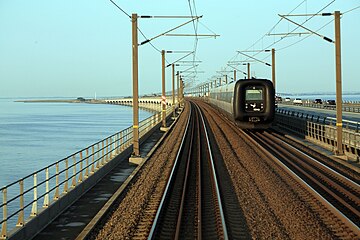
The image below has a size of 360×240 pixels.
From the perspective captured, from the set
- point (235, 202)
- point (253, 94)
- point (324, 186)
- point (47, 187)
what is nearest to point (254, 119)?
point (253, 94)

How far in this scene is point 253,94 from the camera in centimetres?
3319

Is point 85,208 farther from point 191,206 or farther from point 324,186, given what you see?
point 324,186

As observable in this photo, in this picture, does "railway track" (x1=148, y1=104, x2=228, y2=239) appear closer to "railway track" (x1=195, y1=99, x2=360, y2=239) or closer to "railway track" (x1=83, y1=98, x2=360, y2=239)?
"railway track" (x1=83, y1=98, x2=360, y2=239)

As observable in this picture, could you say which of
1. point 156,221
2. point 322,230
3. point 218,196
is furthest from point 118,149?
point 322,230

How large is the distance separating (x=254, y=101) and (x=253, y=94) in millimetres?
464

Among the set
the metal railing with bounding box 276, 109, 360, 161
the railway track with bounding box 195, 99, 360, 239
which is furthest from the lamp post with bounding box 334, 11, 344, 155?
the railway track with bounding box 195, 99, 360, 239

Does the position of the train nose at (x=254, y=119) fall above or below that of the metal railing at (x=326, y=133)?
above

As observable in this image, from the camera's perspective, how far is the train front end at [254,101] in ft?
107

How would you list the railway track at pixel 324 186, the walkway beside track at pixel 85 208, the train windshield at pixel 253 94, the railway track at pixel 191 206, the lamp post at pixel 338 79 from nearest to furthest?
the railway track at pixel 191 206 < the walkway beside track at pixel 85 208 < the railway track at pixel 324 186 < the lamp post at pixel 338 79 < the train windshield at pixel 253 94

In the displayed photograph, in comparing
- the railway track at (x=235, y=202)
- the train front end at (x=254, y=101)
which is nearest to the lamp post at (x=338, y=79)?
the railway track at (x=235, y=202)

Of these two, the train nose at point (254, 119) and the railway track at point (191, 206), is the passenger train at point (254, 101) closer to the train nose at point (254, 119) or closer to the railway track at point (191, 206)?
the train nose at point (254, 119)

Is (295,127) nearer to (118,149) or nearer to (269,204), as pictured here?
(118,149)

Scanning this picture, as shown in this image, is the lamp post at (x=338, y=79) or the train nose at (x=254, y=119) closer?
the lamp post at (x=338, y=79)

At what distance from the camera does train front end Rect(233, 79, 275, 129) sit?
32.8 m
